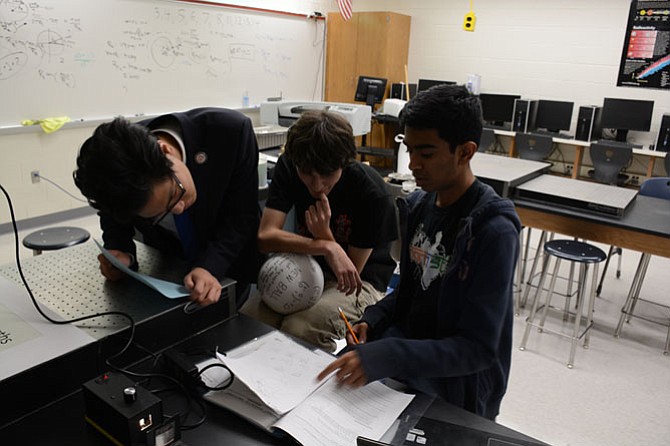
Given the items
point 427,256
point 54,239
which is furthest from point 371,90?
point 427,256

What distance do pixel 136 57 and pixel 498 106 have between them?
4344 mm

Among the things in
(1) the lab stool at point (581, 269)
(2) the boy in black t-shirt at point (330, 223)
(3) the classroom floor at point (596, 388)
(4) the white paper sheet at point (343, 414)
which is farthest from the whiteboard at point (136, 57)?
(4) the white paper sheet at point (343, 414)

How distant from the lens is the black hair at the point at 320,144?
1.55 metres

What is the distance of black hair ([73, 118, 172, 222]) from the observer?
98cm

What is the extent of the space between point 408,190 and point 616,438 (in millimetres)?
1497

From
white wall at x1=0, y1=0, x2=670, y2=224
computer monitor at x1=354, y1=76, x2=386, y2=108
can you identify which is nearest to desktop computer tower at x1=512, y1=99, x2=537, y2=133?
white wall at x1=0, y1=0, x2=670, y2=224

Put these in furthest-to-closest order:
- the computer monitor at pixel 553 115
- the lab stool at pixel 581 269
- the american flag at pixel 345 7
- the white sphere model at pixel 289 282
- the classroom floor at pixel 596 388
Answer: the computer monitor at pixel 553 115
the american flag at pixel 345 7
the lab stool at pixel 581 269
the classroom floor at pixel 596 388
the white sphere model at pixel 289 282

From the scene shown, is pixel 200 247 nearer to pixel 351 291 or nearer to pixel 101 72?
pixel 351 291

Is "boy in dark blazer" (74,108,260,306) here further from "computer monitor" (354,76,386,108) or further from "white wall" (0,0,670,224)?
"white wall" (0,0,670,224)

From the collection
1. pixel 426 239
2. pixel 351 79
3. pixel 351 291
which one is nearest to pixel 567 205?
pixel 351 291

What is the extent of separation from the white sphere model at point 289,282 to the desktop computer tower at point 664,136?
5.36 metres

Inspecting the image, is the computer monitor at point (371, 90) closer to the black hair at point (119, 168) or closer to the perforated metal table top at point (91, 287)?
the perforated metal table top at point (91, 287)

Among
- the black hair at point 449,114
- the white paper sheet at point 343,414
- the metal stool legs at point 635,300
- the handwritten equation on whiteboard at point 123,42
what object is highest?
the handwritten equation on whiteboard at point 123,42

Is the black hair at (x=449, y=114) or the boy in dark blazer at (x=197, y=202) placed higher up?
the black hair at (x=449, y=114)
